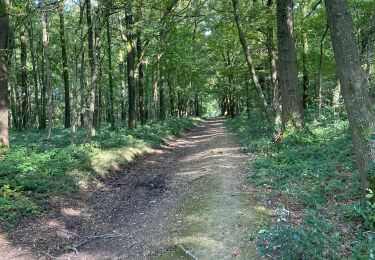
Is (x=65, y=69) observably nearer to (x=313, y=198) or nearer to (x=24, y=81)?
(x=24, y=81)

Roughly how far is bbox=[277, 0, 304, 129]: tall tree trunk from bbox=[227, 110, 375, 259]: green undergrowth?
0.76m

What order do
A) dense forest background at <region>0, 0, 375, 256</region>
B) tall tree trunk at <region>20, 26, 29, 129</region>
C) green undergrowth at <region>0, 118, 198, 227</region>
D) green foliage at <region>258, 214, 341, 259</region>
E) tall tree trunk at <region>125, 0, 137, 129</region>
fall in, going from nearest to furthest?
green foliage at <region>258, 214, 341, 259</region>, dense forest background at <region>0, 0, 375, 256</region>, green undergrowth at <region>0, 118, 198, 227</region>, tall tree trunk at <region>125, 0, 137, 129</region>, tall tree trunk at <region>20, 26, 29, 129</region>

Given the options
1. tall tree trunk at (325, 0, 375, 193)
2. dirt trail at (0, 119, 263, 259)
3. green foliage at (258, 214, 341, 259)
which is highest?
tall tree trunk at (325, 0, 375, 193)

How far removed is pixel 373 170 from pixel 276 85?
46.6 ft

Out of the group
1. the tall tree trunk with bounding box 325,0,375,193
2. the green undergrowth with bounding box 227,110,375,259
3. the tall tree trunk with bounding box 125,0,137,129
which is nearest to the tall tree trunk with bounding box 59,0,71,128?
the tall tree trunk with bounding box 125,0,137,129

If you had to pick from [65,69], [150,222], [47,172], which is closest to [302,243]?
→ [150,222]

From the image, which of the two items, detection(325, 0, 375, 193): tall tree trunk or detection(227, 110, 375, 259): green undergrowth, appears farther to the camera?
detection(325, 0, 375, 193): tall tree trunk

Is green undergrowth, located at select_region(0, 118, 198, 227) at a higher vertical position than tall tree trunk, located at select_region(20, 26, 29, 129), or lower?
lower

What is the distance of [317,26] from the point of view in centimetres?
1959

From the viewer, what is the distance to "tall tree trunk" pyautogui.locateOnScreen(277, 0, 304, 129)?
12.7 metres

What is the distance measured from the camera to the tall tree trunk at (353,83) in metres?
5.64

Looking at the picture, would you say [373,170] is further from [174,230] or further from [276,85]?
[276,85]

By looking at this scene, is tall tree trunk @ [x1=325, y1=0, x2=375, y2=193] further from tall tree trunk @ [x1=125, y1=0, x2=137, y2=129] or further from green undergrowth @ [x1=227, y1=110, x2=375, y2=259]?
tall tree trunk @ [x1=125, y1=0, x2=137, y2=129]

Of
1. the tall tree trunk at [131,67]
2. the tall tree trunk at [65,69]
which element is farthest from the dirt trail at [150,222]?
the tall tree trunk at [65,69]
